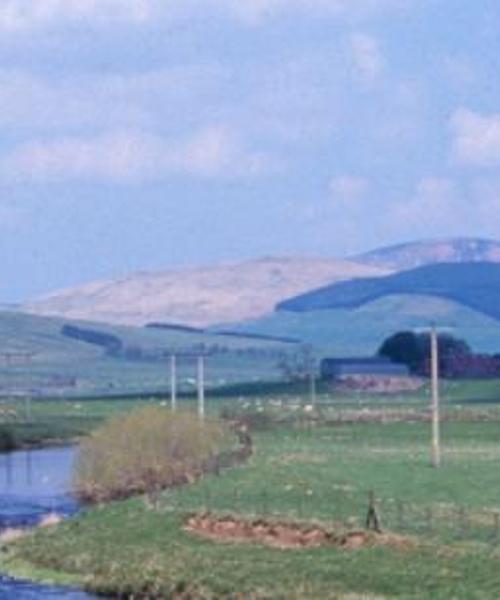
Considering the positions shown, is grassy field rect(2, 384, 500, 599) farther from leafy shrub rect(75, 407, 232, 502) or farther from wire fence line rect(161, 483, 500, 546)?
leafy shrub rect(75, 407, 232, 502)

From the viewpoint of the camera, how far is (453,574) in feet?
159

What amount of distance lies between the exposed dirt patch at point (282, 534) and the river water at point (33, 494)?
231 inches

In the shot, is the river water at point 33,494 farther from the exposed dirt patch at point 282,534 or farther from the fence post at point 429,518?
the fence post at point 429,518

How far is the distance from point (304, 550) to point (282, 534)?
3166 mm

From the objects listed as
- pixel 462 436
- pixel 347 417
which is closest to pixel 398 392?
pixel 347 417

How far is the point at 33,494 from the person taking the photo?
91125 millimetres

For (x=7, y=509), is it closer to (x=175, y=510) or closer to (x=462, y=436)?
(x=175, y=510)

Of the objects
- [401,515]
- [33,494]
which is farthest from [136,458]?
[401,515]

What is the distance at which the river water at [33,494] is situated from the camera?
54906 millimetres

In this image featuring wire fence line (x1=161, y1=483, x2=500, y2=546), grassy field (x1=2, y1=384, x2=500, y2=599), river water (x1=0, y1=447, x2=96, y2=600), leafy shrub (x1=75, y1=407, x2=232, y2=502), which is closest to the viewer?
grassy field (x1=2, y1=384, x2=500, y2=599)

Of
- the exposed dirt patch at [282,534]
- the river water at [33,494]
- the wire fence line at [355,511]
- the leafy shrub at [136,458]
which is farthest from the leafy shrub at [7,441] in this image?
the exposed dirt patch at [282,534]

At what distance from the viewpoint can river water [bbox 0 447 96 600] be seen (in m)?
54.9

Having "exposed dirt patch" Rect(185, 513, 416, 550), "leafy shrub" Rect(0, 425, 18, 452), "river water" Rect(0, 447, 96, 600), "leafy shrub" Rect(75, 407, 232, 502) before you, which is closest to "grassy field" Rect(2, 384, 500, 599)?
"exposed dirt patch" Rect(185, 513, 416, 550)

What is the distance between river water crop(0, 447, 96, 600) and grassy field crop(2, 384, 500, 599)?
1.44 meters
